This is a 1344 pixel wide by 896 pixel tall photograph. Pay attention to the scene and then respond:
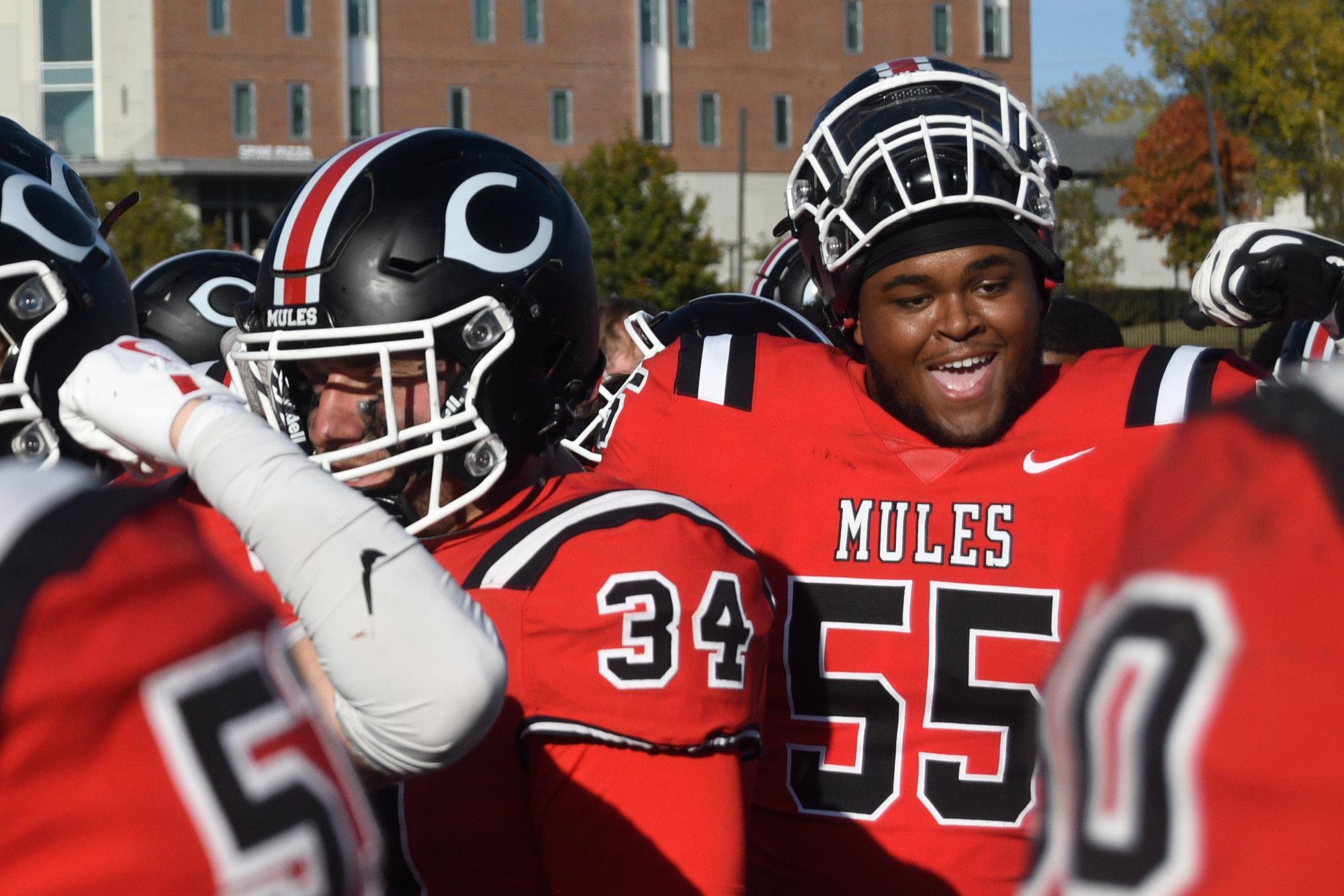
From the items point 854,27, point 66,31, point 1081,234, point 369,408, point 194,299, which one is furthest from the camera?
point 854,27

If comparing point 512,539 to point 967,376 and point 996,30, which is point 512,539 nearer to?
point 967,376

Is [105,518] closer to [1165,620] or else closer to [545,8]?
[1165,620]

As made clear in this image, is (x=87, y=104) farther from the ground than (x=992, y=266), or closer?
farther from the ground

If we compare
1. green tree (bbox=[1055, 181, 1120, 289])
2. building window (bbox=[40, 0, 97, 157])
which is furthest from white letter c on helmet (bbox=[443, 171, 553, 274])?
building window (bbox=[40, 0, 97, 157])

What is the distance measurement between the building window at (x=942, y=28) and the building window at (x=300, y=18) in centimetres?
1487

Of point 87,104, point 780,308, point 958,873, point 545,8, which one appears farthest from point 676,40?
point 958,873

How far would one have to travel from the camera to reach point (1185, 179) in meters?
28.0

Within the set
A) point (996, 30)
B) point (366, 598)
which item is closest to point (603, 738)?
point (366, 598)

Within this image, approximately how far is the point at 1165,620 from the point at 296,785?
23.6 inches

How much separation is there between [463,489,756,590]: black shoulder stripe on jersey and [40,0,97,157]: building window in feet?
111

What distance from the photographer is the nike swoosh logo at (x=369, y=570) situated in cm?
Result: 157

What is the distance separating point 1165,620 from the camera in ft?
2.85

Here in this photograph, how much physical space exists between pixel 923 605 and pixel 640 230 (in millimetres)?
22136

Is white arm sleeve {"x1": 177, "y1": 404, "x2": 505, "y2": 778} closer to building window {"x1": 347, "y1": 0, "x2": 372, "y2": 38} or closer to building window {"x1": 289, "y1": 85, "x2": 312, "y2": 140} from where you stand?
building window {"x1": 289, "y1": 85, "x2": 312, "y2": 140}
